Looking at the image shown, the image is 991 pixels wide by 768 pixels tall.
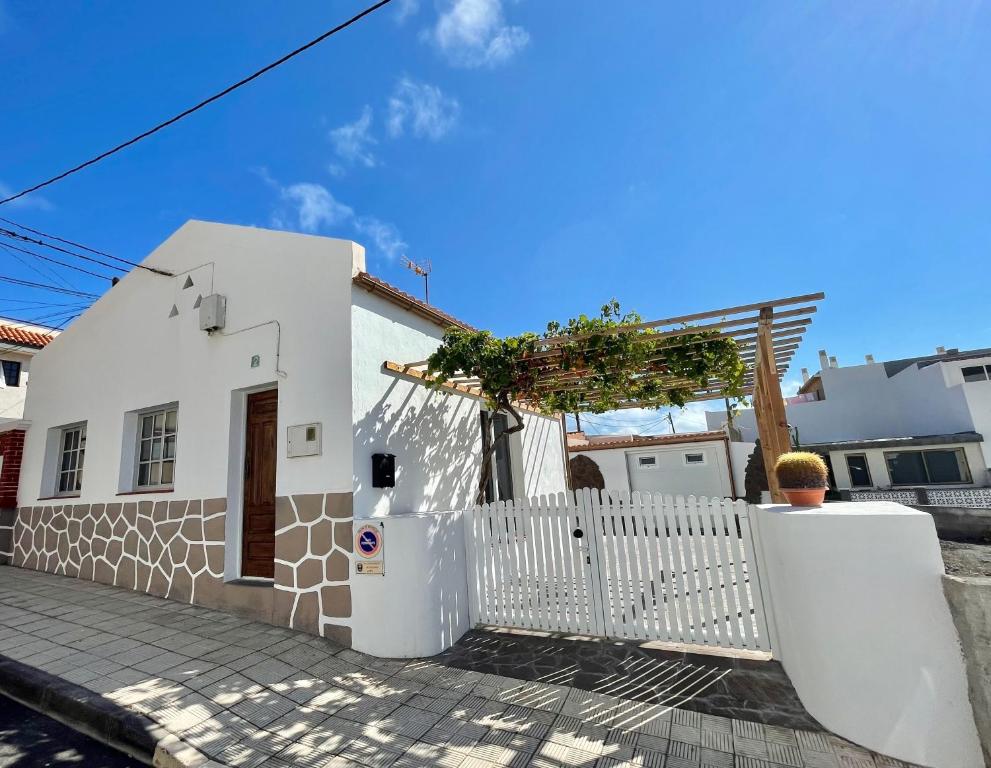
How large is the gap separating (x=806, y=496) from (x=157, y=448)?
831 cm

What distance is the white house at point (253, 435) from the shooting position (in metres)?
4.78

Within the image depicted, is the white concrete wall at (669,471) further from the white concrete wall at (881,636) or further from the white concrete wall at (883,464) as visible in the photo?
the white concrete wall at (881,636)

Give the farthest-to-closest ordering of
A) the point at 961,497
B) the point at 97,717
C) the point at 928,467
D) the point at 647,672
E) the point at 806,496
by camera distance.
→ the point at 928,467 → the point at 961,497 → the point at 647,672 → the point at 806,496 → the point at 97,717

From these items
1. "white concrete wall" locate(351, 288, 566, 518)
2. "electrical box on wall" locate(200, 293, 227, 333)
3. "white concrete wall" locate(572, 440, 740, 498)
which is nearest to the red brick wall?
"electrical box on wall" locate(200, 293, 227, 333)

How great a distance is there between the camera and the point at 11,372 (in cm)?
1476

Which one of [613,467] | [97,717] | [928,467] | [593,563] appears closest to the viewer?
[97,717]

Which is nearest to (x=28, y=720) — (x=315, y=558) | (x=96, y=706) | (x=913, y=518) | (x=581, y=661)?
(x=96, y=706)

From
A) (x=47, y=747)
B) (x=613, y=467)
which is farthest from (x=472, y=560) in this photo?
(x=613, y=467)

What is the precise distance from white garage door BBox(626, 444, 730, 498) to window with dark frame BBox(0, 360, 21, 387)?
22301 millimetres

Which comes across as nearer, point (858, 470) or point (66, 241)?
point (66, 241)

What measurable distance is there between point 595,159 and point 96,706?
8305 millimetres

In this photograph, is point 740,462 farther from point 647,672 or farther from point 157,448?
point 157,448

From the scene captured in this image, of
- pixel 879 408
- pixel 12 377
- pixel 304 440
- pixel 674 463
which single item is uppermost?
pixel 12 377

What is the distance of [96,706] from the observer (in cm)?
318
